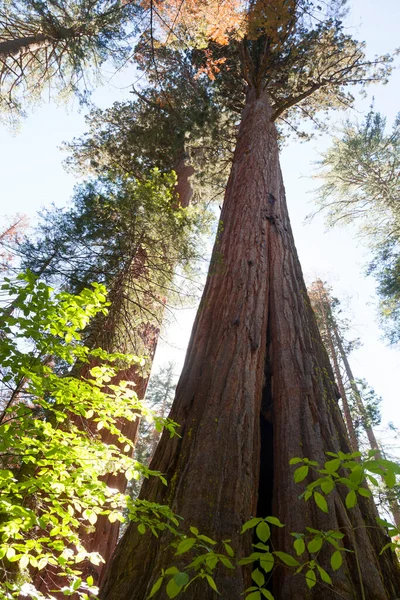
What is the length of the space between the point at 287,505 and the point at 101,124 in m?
9.46

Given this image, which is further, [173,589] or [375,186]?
[375,186]

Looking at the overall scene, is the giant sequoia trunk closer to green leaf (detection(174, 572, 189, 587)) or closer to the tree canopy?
green leaf (detection(174, 572, 189, 587))

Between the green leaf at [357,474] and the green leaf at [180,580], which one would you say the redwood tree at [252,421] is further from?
the green leaf at [180,580]

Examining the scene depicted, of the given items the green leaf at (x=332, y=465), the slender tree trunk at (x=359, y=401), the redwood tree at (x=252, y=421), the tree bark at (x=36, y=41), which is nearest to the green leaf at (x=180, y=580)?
the green leaf at (x=332, y=465)

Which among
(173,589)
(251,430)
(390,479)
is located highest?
(251,430)

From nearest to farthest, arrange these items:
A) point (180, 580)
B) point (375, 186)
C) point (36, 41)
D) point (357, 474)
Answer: point (180, 580) < point (357, 474) < point (36, 41) < point (375, 186)

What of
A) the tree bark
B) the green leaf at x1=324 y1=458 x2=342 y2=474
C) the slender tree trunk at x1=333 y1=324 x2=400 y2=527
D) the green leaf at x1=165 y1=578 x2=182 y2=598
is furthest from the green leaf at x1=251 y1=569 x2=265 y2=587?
the slender tree trunk at x1=333 y1=324 x2=400 y2=527

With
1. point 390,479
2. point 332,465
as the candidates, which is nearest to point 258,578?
point 332,465

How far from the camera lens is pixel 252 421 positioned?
2.33m

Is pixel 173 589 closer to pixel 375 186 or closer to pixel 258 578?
pixel 258 578

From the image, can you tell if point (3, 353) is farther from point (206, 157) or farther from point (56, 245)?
point (206, 157)

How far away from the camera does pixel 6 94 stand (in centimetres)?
898

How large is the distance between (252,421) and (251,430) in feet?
0.22

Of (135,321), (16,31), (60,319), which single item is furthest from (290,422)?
(16,31)
